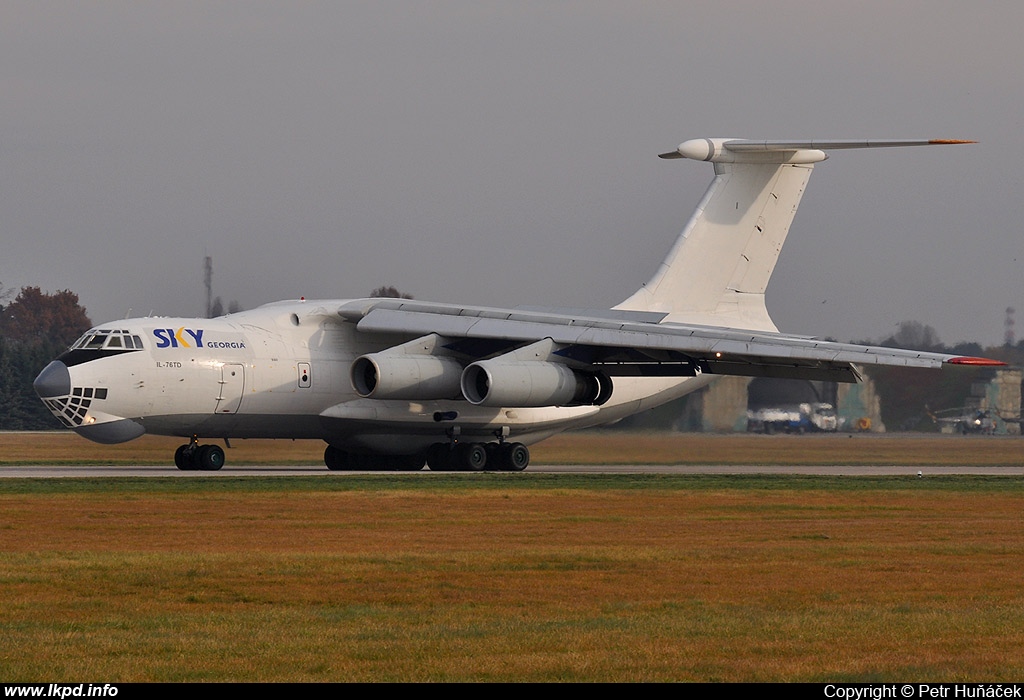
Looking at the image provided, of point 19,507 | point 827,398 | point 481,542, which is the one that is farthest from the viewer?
point 827,398

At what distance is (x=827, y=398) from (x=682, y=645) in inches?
988

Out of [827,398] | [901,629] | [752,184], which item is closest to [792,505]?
[901,629]

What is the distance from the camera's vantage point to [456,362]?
2569 centimetres

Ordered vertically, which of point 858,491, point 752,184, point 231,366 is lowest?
point 858,491

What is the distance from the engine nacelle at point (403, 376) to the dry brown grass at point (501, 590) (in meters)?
6.63

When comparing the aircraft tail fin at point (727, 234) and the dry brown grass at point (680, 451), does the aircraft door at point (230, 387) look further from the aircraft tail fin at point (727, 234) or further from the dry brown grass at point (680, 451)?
the aircraft tail fin at point (727, 234)

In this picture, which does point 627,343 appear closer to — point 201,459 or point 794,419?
point 201,459

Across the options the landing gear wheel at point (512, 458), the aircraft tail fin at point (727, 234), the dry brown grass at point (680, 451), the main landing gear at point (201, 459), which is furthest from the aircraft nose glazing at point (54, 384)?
the aircraft tail fin at point (727, 234)

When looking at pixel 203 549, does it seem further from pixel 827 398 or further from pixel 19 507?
pixel 827 398

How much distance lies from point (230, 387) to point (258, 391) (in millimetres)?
548

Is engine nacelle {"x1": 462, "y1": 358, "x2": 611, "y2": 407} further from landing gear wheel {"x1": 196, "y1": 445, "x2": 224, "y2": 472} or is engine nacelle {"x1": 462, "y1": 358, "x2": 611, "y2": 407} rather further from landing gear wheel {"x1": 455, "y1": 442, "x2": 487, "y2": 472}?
landing gear wheel {"x1": 196, "y1": 445, "x2": 224, "y2": 472}

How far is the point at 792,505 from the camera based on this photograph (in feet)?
57.8

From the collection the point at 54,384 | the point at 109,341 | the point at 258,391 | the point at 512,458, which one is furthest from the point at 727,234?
the point at 54,384

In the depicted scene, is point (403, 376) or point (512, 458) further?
point (512, 458)
